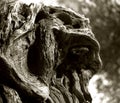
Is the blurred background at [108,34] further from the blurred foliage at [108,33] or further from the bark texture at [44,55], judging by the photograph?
the bark texture at [44,55]

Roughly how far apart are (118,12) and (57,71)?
24.9 ft

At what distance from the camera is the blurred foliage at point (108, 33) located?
10.1m

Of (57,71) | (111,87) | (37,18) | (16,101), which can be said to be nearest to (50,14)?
(37,18)

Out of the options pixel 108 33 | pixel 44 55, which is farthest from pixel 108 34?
pixel 44 55

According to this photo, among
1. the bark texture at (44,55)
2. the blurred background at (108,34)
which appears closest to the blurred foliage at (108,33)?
the blurred background at (108,34)

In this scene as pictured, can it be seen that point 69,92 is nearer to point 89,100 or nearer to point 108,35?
point 89,100

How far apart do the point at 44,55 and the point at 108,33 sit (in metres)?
7.66

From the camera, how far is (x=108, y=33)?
10648mm

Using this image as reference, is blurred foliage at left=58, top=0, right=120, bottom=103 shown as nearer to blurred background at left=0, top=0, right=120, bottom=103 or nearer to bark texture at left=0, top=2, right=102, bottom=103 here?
blurred background at left=0, top=0, right=120, bottom=103

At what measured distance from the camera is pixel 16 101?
291cm

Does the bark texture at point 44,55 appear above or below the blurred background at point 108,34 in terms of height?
above

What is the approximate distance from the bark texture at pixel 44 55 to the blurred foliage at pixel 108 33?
21.7 ft

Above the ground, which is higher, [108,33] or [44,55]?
[44,55]

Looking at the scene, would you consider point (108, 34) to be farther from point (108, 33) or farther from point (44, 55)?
point (44, 55)
